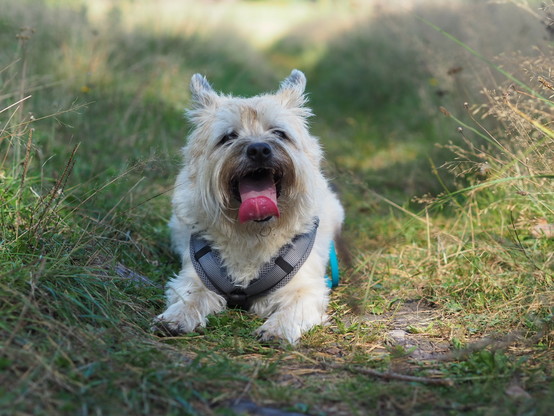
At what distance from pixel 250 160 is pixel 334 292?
4.24ft

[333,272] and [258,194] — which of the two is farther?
[333,272]

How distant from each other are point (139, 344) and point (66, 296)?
17.4 inches

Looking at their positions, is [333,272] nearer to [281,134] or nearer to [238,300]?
[238,300]

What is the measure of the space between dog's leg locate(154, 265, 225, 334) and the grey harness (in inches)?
2.5

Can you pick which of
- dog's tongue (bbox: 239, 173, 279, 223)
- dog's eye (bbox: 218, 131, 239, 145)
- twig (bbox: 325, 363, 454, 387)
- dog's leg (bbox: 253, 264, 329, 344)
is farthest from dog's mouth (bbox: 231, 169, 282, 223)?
twig (bbox: 325, 363, 454, 387)

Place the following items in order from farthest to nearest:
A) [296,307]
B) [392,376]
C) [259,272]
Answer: [259,272] < [296,307] < [392,376]

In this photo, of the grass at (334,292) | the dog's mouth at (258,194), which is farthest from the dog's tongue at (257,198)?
the grass at (334,292)

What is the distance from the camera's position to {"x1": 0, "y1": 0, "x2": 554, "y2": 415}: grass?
2619 mm

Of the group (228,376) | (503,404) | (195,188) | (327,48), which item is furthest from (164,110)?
(327,48)

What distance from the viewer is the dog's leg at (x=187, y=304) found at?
3.45 metres

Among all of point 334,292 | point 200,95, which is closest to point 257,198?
point 200,95

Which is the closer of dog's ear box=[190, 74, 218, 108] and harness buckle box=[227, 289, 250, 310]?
harness buckle box=[227, 289, 250, 310]

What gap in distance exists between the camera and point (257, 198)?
360cm

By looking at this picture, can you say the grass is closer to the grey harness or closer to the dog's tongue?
the grey harness
